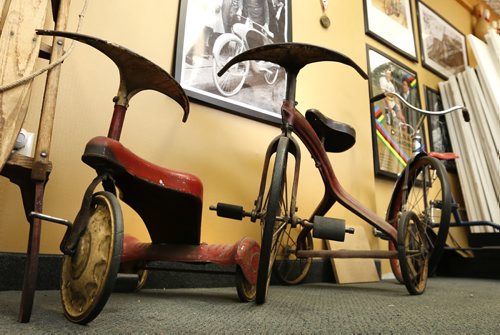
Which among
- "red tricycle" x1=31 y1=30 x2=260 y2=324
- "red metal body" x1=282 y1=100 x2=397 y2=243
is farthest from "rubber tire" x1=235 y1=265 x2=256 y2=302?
"red metal body" x1=282 y1=100 x2=397 y2=243

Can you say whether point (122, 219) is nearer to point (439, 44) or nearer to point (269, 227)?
point (269, 227)

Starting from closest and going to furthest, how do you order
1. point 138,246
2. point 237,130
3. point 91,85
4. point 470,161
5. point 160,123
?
point 138,246 < point 91,85 < point 160,123 < point 237,130 < point 470,161

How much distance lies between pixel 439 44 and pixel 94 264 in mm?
3381

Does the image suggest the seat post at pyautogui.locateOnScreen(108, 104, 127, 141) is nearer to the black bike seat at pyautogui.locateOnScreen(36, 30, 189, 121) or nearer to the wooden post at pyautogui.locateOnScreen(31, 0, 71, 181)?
the black bike seat at pyautogui.locateOnScreen(36, 30, 189, 121)

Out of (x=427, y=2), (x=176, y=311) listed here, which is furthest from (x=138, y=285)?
(x=427, y=2)

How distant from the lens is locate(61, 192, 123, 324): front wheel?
2.04ft

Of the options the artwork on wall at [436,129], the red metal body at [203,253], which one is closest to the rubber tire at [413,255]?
the red metal body at [203,253]

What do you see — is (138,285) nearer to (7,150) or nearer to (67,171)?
(67,171)

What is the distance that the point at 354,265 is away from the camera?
176 cm

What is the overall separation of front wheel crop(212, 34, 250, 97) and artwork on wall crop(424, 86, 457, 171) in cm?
179

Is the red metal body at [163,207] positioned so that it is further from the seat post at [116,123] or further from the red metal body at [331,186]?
the red metal body at [331,186]

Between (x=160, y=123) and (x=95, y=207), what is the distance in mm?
695

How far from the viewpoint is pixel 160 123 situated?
1.37m

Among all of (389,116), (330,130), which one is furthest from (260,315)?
(389,116)
